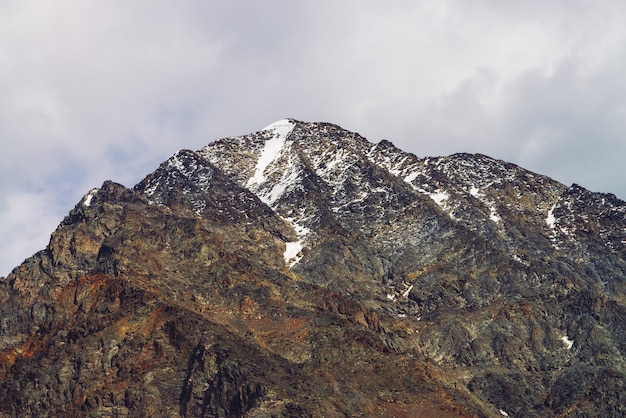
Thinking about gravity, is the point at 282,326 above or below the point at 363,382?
above

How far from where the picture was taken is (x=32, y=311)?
19700 centimetres

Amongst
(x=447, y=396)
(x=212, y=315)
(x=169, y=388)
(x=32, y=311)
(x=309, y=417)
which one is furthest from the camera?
(x=32, y=311)

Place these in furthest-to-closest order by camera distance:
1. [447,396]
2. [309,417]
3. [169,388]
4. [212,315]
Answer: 1. [212,315]
2. [447,396]
3. [169,388]
4. [309,417]

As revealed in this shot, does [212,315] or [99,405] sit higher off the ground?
[212,315]

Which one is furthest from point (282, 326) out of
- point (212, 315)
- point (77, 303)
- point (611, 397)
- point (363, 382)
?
point (611, 397)

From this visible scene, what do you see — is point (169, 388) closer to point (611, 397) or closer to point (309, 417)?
point (309, 417)

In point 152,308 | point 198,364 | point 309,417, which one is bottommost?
point 309,417

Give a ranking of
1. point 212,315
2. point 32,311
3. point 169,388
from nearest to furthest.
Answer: point 169,388 < point 212,315 < point 32,311

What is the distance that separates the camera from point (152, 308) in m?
172

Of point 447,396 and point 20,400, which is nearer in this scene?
point 20,400

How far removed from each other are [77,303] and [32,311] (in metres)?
24.1

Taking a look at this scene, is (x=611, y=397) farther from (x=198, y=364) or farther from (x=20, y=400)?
(x=20, y=400)

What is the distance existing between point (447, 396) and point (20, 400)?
241 ft

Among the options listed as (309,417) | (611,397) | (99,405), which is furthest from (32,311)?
(611,397)
